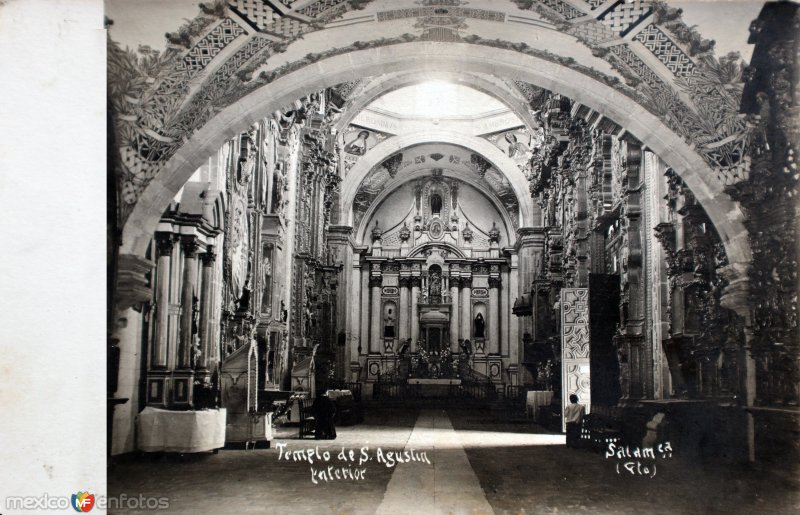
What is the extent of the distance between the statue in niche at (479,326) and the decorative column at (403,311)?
10.1 ft

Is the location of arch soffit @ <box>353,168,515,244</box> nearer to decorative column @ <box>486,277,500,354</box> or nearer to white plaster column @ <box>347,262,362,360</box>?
white plaster column @ <box>347,262,362,360</box>

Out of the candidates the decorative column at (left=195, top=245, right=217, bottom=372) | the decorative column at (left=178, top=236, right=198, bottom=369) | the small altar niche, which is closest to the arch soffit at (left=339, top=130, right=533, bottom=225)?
the small altar niche

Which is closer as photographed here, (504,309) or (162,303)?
(162,303)

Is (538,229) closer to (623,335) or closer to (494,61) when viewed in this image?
(623,335)

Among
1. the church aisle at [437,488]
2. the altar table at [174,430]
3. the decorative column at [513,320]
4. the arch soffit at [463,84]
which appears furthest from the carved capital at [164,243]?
the decorative column at [513,320]

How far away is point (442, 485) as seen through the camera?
8.80 metres

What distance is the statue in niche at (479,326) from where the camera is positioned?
3700 cm

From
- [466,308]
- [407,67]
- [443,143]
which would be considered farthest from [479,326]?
[407,67]

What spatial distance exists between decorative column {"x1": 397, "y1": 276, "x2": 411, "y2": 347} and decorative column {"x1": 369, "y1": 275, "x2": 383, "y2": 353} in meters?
0.91

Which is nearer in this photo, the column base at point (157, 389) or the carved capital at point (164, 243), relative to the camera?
the column base at point (157, 389)

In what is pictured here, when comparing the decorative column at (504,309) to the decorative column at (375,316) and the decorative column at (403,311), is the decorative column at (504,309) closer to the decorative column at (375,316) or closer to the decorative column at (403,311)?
the decorative column at (403,311)

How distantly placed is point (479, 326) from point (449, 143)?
9044 millimetres

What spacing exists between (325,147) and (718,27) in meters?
19.0

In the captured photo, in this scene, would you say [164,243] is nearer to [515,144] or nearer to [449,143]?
[449,143]
